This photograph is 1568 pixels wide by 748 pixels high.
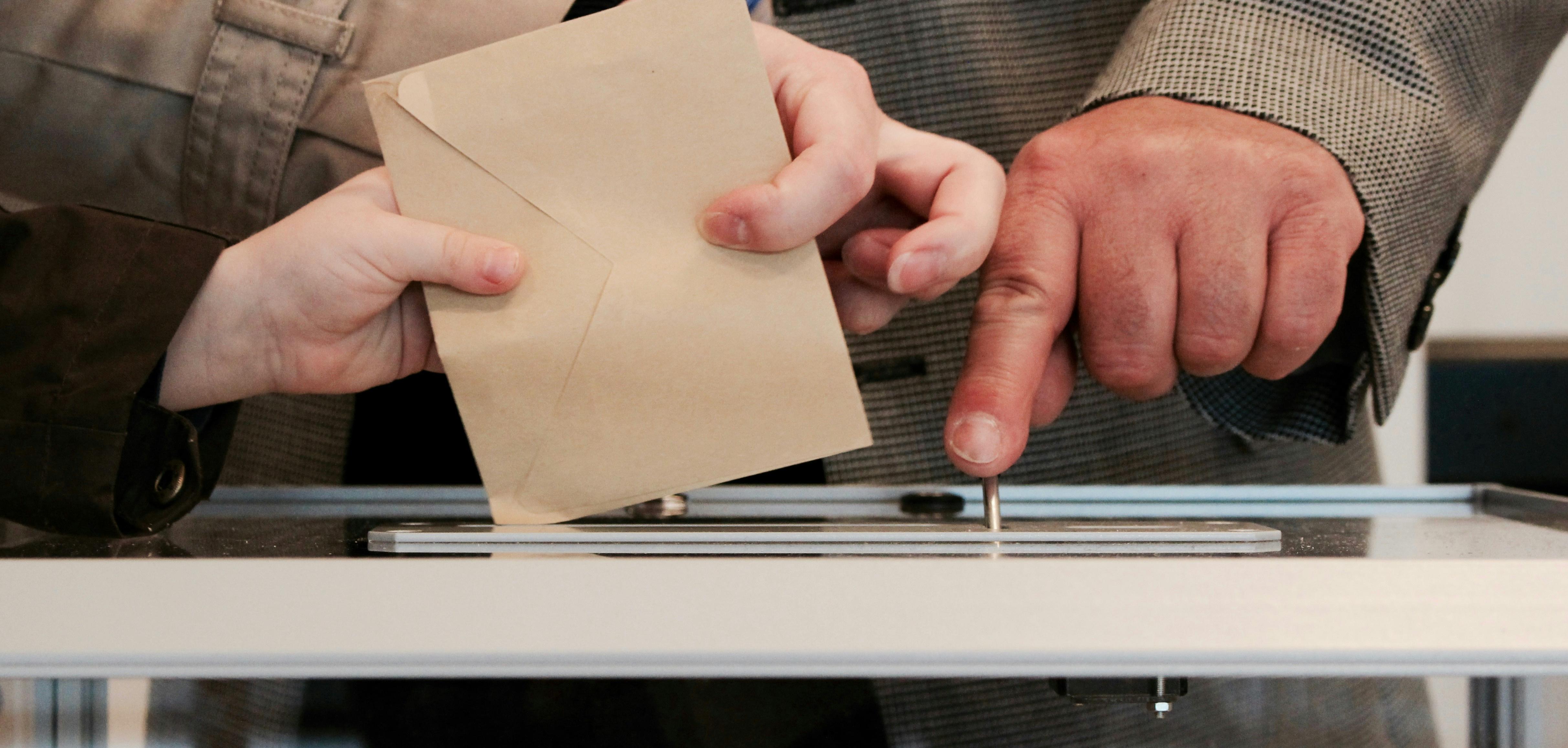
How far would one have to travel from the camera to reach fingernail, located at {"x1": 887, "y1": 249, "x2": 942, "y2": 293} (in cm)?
43

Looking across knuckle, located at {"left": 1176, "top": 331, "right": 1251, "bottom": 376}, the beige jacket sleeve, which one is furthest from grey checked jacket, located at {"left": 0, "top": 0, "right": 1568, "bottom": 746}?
knuckle, located at {"left": 1176, "top": 331, "right": 1251, "bottom": 376}

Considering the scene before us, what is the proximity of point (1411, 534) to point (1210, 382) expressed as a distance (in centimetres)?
24

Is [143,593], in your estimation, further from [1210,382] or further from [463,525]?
[1210,382]

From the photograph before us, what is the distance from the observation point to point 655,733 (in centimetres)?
29

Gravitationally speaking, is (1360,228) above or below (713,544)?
above

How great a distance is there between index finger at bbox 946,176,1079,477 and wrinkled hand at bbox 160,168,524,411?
19 centimetres

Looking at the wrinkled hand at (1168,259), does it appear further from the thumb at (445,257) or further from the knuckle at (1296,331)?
the thumb at (445,257)

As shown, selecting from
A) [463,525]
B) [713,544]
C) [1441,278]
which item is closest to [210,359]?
[463,525]

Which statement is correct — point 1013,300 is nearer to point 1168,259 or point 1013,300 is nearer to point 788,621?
point 1168,259

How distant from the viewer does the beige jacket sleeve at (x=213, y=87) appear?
0.49m

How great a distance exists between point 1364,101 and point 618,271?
0.40m

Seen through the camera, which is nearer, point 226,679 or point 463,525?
point 226,679

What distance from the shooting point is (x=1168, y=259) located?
489 millimetres

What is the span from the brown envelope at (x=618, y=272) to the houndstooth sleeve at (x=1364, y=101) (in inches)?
10.9
